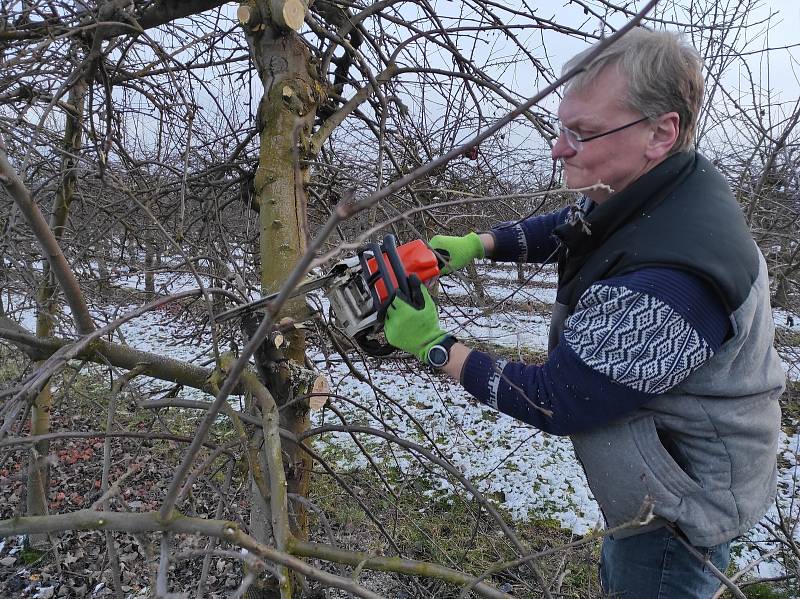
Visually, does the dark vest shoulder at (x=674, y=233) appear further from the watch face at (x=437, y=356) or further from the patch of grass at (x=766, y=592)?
the patch of grass at (x=766, y=592)

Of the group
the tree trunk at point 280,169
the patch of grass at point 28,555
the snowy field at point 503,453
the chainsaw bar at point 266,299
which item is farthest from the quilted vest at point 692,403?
the patch of grass at point 28,555

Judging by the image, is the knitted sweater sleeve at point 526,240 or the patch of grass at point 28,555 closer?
the knitted sweater sleeve at point 526,240

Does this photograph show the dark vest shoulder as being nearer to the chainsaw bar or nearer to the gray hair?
the gray hair

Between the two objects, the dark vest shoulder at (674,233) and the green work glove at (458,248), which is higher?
the green work glove at (458,248)

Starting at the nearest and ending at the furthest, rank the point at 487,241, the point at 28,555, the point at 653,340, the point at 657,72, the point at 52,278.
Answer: the point at 653,340, the point at 657,72, the point at 487,241, the point at 52,278, the point at 28,555

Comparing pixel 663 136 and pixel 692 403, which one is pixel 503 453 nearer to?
pixel 692 403

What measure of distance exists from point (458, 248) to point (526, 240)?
0.30m

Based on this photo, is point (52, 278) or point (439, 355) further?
point (52, 278)

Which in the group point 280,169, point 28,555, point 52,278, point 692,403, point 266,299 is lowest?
point 28,555

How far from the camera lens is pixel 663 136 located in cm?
134

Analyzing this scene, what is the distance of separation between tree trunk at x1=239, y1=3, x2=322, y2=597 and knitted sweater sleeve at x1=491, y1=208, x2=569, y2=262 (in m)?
0.78

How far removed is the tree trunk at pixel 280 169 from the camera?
70.8 inches

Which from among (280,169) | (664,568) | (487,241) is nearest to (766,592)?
(664,568)

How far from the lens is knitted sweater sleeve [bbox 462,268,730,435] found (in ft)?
3.70
